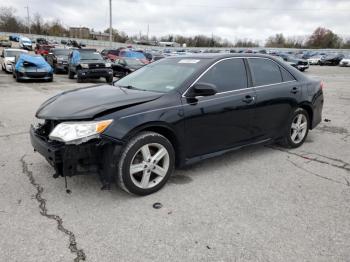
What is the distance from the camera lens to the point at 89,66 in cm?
1552

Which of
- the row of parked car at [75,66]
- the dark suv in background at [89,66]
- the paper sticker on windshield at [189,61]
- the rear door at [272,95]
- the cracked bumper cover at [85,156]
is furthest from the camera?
the dark suv in background at [89,66]

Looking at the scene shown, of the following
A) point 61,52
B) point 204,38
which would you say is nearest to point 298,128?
point 61,52

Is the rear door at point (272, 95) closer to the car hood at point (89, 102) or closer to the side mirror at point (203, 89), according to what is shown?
the side mirror at point (203, 89)

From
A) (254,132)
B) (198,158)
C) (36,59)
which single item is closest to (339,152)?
(254,132)

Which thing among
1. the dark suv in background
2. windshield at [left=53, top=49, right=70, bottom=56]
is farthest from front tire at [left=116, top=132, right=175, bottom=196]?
windshield at [left=53, top=49, right=70, bottom=56]

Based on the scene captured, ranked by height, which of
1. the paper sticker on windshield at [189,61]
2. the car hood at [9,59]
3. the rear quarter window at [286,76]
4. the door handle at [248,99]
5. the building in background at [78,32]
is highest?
the building in background at [78,32]

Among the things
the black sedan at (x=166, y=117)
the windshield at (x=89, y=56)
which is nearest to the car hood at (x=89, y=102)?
the black sedan at (x=166, y=117)

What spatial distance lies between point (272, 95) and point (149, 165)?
229 centimetres

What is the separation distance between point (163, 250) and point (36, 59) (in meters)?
15.2

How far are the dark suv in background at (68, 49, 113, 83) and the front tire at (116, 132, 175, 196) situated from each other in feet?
42.2

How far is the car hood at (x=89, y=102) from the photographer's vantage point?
3320 mm

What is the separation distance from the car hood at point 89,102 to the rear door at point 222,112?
572mm

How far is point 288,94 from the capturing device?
495cm

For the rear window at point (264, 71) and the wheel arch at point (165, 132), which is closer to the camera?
the wheel arch at point (165, 132)
